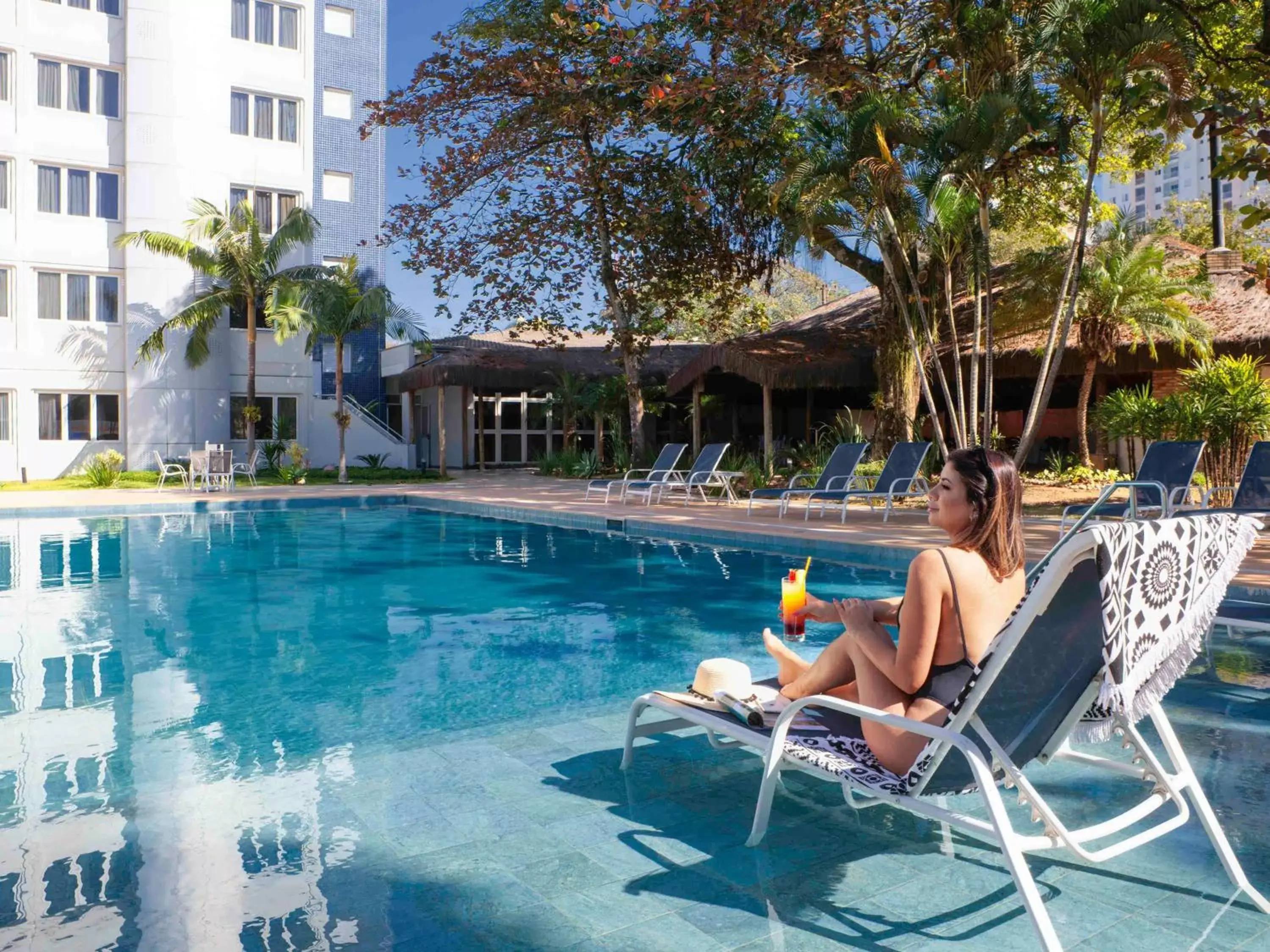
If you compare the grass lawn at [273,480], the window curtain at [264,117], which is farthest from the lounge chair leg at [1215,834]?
the window curtain at [264,117]

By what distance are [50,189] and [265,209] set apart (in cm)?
459

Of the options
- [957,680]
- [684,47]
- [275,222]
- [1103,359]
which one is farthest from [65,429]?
[957,680]

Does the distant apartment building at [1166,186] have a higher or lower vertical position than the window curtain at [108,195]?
higher

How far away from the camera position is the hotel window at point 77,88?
22.8 m

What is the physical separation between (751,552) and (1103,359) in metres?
10.0

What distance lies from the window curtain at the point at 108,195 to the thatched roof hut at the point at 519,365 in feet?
24.4

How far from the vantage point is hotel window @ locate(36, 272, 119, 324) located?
22594 mm

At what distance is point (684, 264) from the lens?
19.6m

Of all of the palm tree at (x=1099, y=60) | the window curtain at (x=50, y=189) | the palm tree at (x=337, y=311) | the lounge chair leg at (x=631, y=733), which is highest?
the window curtain at (x=50, y=189)

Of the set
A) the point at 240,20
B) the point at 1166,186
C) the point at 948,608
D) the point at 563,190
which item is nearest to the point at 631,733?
the point at 948,608

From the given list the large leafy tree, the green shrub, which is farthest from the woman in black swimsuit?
the green shrub

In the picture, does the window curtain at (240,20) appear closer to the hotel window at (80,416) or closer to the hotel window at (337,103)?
the hotel window at (337,103)

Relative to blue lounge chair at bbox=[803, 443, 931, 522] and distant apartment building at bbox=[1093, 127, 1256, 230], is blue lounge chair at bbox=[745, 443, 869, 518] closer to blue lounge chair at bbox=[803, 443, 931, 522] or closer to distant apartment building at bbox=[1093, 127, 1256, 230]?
blue lounge chair at bbox=[803, 443, 931, 522]

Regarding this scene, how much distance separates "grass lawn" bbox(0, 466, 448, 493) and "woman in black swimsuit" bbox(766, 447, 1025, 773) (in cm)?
1881
